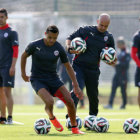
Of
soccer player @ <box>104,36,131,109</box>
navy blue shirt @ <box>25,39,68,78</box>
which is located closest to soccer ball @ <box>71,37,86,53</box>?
navy blue shirt @ <box>25,39,68,78</box>

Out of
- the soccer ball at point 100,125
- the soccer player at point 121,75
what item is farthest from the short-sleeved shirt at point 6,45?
the soccer player at point 121,75

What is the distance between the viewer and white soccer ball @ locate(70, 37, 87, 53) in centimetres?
1066

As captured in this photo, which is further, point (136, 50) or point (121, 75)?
point (121, 75)

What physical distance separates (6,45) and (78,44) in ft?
7.06

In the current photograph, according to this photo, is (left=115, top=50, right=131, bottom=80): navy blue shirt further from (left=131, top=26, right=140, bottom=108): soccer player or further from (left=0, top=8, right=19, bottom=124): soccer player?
(left=0, top=8, right=19, bottom=124): soccer player

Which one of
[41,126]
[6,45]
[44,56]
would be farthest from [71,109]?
[6,45]

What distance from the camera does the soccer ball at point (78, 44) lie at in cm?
1066

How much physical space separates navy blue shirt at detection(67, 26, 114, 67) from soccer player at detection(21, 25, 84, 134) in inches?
43.4

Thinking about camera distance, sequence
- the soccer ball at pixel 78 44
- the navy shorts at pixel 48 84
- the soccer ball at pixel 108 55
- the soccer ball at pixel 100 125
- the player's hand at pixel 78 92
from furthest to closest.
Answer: the soccer ball at pixel 108 55 < the soccer ball at pixel 78 44 < the soccer ball at pixel 100 125 < the navy shorts at pixel 48 84 < the player's hand at pixel 78 92

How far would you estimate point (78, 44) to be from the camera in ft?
35.0

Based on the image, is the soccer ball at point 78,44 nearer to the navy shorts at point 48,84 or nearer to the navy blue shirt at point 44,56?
the navy blue shirt at point 44,56

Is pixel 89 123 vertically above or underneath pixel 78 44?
underneath

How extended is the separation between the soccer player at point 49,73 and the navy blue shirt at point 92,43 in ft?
3.61

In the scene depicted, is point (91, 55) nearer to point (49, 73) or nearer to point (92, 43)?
point (92, 43)
